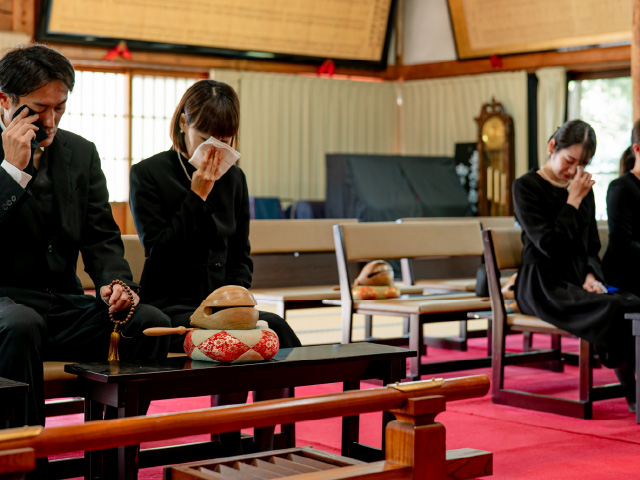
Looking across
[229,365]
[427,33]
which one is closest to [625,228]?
[229,365]

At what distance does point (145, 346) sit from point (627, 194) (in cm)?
269

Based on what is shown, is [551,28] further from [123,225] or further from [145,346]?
[145,346]

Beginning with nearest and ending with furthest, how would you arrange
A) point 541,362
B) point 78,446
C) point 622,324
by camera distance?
point 78,446 < point 622,324 < point 541,362

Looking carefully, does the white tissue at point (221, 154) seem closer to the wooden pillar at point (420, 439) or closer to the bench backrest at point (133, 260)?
the bench backrest at point (133, 260)

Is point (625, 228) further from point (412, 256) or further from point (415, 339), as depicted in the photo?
point (412, 256)

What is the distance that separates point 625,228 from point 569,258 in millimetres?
331

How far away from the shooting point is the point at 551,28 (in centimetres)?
1116

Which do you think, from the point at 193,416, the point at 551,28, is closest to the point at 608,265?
the point at 193,416

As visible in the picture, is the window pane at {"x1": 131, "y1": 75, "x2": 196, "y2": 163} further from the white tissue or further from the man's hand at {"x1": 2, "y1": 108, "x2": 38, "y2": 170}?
the man's hand at {"x1": 2, "y1": 108, "x2": 38, "y2": 170}

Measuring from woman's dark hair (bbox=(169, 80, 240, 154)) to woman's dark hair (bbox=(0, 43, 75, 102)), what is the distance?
525 millimetres

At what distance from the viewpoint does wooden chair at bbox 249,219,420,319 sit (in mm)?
5207

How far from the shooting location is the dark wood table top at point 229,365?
231 centimetres

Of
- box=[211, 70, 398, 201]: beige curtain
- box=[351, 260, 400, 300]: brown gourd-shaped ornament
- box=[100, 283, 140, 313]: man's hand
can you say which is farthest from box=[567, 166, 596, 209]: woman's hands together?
box=[211, 70, 398, 201]: beige curtain

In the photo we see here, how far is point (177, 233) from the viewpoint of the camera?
3.09 m
